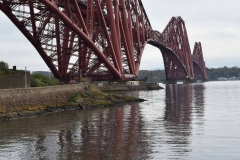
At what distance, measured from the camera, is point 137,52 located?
309 ft

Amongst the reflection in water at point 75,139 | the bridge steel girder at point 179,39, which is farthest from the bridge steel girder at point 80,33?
the bridge steel girder at point 179,39

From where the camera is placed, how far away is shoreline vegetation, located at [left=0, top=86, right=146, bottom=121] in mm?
29859

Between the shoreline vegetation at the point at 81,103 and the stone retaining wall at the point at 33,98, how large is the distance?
37cm

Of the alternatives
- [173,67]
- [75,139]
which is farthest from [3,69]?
[173,67]

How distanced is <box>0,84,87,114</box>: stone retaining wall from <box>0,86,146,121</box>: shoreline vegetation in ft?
1.21

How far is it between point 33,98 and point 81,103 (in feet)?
25.6

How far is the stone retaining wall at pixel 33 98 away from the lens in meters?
29.0

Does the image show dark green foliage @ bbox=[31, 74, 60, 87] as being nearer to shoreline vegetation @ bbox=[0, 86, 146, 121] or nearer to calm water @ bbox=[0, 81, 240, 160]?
shoreline vegetation @ bbox=[0, 86, 146, 121]

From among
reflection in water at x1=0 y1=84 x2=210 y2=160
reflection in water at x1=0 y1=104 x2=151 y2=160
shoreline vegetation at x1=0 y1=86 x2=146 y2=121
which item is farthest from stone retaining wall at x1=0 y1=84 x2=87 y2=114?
reflection in water at x1=0 y1=104 x2=151 y2=160

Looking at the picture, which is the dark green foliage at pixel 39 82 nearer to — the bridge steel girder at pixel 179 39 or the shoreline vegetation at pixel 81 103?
the shoreline vegetation at pixel 81 103

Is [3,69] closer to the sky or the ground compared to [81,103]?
closer to the sky

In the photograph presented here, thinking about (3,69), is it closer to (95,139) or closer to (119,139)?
(95,139)

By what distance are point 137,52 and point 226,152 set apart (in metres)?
78.7

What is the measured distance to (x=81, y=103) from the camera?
39656mm
